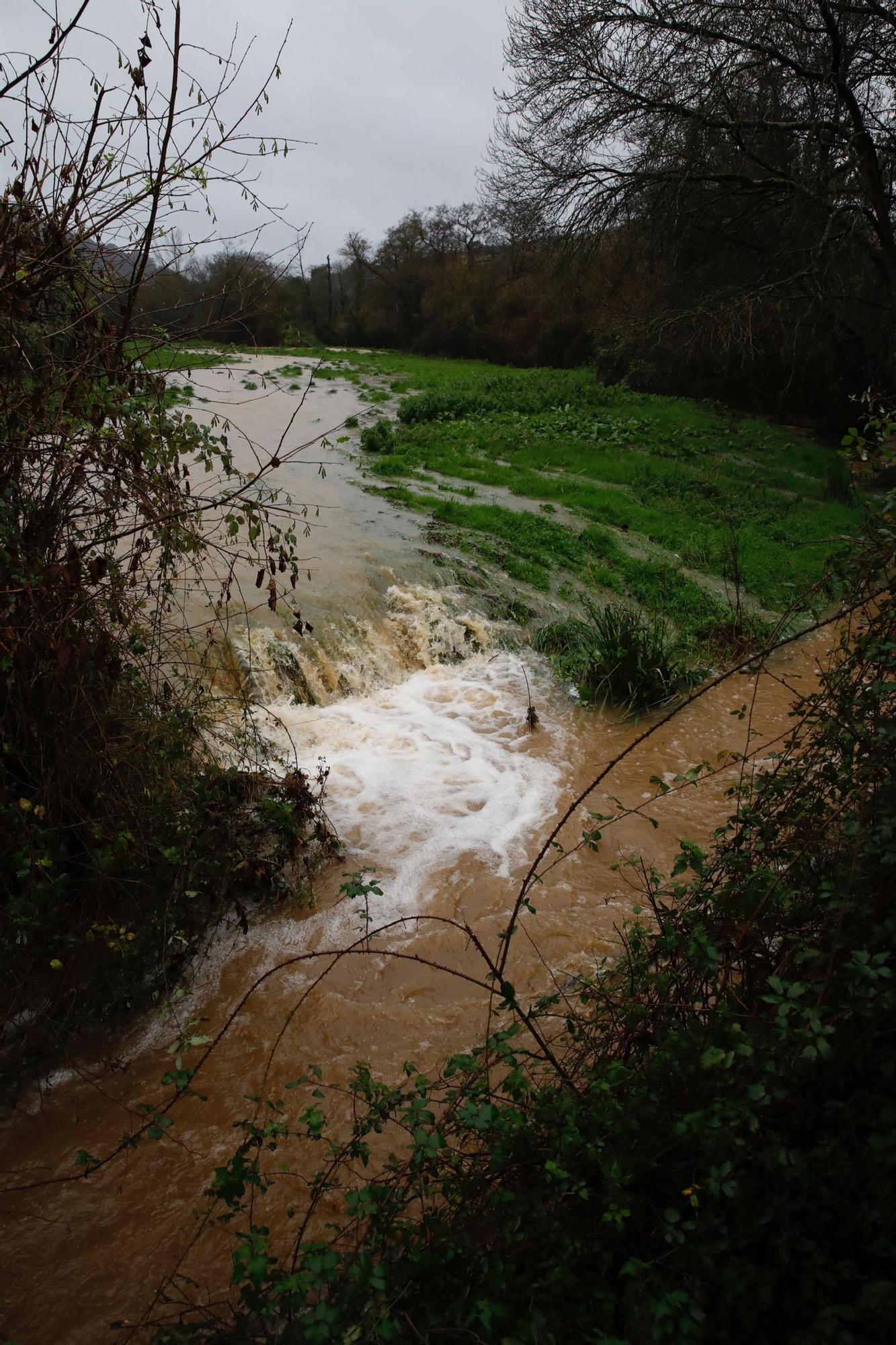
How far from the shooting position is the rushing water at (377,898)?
125 inches

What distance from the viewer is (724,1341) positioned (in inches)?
71.1

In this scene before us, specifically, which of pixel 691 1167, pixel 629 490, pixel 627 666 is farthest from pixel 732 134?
pixel 691 1167

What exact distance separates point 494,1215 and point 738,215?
1587 centimetres

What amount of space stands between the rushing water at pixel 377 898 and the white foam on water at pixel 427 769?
0.08 ft

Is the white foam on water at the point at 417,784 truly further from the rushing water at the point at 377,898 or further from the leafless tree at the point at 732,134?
the leafless tree at the point at 732,134

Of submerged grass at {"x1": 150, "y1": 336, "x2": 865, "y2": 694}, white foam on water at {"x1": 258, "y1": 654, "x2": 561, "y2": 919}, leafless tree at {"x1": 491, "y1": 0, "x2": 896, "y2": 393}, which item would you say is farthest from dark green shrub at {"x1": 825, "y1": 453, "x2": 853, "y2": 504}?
white foam on water at {"x1": 258, "y1": 654, "x2": 561, "y2": 919}

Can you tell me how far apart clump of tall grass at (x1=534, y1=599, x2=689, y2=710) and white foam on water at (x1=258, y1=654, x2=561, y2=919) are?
60 centimetres

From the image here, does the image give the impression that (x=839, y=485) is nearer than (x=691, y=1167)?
No

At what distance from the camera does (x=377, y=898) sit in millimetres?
5215

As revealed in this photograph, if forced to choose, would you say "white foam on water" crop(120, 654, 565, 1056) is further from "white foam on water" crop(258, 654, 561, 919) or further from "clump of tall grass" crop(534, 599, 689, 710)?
"clump of tall grass" crop(534, 599, 689, 710)

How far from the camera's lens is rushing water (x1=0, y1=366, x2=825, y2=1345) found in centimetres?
317

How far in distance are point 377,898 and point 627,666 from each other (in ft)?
12.3

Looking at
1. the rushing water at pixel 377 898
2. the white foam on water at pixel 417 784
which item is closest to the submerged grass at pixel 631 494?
the rushing water at pixel 377 898

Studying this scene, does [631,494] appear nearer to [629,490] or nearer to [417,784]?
[629,490]
